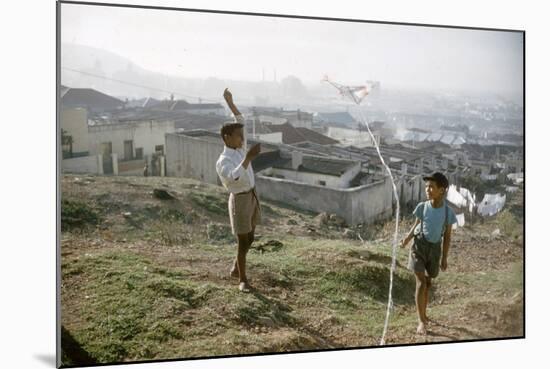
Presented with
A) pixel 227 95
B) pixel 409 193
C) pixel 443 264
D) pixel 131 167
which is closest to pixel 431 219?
pixel 409 193

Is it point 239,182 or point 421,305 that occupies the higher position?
point 239,182

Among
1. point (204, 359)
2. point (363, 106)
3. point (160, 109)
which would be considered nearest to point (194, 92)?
point (160, 109)

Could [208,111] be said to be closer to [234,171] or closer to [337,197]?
[234,171]

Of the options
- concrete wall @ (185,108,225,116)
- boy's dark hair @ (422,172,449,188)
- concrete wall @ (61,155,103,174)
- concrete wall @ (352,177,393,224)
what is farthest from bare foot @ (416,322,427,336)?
concrete wall @ (61,155,103,174)

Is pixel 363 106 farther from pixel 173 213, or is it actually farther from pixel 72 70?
pixel 72 70

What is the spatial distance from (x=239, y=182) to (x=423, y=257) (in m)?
1.39

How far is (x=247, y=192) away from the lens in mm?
4609

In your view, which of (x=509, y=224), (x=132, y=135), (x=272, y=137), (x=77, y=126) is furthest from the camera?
(x=509, y=224)

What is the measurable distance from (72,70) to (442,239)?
2.69 metres

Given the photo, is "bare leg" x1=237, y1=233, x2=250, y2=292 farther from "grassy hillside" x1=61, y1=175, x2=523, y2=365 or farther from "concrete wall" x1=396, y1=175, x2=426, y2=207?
"concrete wall" x1=396, y1=175, x2=426, y2=207

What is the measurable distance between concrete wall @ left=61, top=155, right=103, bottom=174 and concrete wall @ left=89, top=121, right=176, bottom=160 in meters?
0.04

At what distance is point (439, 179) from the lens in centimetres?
493

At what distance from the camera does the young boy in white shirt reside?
15.0 ft

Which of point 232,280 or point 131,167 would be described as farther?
point 232,280
